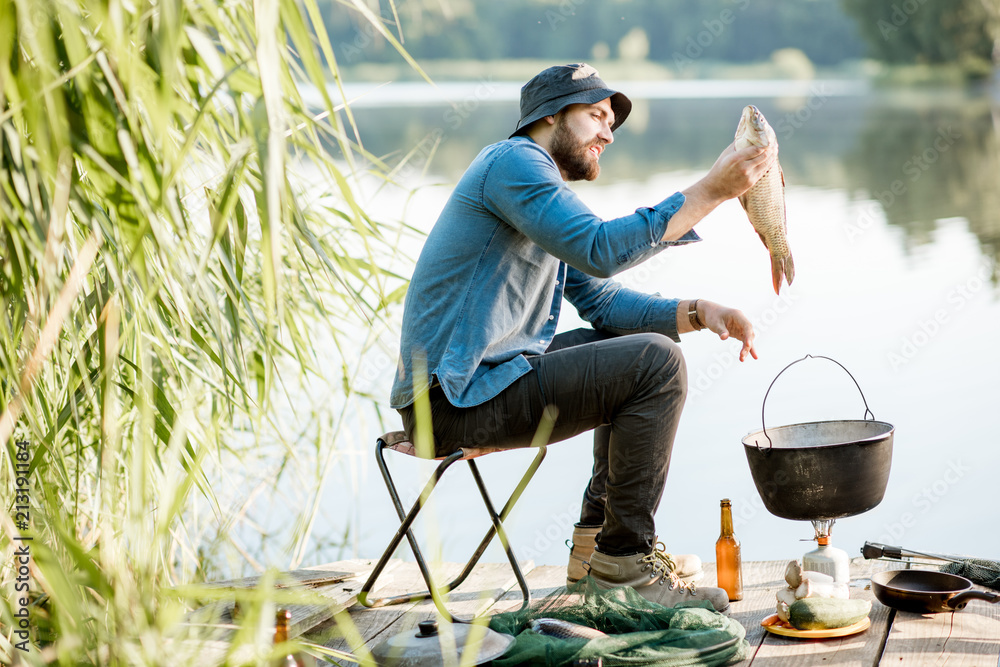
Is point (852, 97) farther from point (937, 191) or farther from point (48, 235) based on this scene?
point (48, 235)

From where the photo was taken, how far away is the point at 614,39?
34281 mm

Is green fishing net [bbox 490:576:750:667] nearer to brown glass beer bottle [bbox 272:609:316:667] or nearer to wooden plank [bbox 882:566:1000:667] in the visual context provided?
wooden plank [bbox 882:566:1000:667]

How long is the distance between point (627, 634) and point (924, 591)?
2.34ft

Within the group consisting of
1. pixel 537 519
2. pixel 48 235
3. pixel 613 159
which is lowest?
pixel 537 519

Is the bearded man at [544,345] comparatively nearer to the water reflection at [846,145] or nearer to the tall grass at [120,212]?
the tall grass at [120,212]

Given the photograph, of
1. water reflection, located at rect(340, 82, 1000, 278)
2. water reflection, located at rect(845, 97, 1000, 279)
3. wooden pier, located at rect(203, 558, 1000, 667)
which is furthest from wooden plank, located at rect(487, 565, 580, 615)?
water reflection, located at rect(845, 97, 1000, 279)

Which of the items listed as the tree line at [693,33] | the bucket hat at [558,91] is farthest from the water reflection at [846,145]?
the bucket hat at [558,91]

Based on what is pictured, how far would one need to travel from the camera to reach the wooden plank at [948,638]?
2.11m

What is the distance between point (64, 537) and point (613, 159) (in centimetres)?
1585

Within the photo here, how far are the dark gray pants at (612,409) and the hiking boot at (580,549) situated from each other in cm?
29

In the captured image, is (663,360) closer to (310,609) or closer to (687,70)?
(310,609)

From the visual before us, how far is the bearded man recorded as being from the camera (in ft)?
7.66

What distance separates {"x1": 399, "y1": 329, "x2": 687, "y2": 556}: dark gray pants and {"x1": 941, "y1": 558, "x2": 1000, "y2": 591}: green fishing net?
0.75 meters

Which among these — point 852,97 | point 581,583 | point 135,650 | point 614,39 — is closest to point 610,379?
point 581,583
